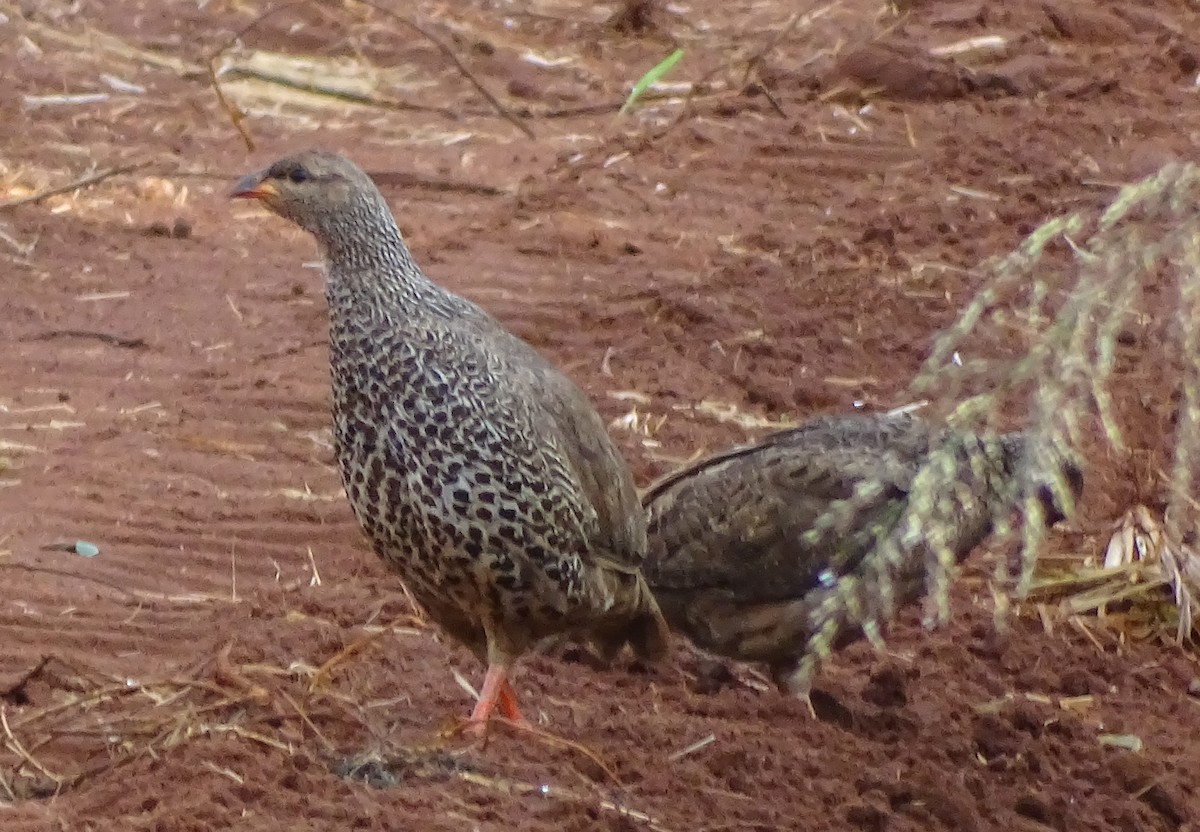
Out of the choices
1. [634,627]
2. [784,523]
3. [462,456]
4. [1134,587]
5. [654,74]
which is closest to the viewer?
[462,456]

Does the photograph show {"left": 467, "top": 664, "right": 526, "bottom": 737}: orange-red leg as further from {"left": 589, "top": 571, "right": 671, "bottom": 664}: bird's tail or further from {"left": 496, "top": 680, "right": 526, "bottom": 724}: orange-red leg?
{"left": 589, "top": 571, "right": 671, "bottom": 664}: bird's tail

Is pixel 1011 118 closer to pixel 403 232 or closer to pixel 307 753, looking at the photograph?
pixel 403 232

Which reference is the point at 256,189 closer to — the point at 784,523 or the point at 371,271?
the point at 371,271

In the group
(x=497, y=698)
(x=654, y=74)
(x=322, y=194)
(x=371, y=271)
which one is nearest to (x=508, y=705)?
(x=497, y=698)

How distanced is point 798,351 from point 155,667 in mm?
2938

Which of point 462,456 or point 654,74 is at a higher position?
point 462,456

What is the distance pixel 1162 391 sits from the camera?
6.14m

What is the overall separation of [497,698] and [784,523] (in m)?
1.12

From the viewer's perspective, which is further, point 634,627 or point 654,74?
point 654,74

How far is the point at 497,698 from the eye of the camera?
4195mm

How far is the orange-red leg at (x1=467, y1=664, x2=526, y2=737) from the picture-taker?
4129mm

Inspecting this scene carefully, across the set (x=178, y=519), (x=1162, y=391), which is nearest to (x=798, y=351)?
(x=1162, y=391)

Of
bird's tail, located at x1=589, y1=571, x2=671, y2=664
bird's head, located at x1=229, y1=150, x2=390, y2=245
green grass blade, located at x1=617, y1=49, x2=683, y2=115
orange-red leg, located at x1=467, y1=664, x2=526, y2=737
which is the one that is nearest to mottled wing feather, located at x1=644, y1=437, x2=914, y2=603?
bird's tail, located at x1=589, y1=571, x2=671, y2=664

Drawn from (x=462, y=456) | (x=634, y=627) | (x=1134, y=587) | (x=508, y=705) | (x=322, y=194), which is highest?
(x=322, y=194)
